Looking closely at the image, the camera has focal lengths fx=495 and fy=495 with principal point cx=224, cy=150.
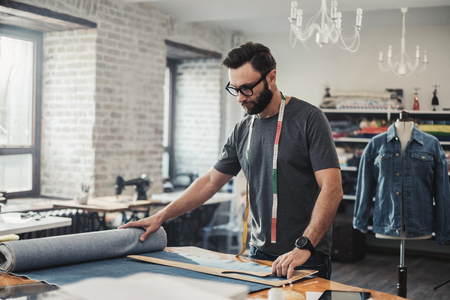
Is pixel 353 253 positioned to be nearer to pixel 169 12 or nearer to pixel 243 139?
pixel 169 12

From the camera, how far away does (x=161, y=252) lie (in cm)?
184

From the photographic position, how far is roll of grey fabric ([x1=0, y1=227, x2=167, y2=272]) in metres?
1.48

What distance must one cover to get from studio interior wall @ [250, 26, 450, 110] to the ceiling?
0.71ft

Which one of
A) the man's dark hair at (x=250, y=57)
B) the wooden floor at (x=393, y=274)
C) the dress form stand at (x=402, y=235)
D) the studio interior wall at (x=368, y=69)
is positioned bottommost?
the wooden floor at (x=393, y=274)

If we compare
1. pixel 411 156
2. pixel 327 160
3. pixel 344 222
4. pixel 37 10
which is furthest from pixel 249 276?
pixel 344 222

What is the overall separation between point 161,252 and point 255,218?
1.44ft

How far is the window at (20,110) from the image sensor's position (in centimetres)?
483

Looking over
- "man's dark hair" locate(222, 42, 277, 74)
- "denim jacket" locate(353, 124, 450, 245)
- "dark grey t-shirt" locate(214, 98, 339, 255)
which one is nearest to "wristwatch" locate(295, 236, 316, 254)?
"dark grey t-shirt" locate(214, 98, 339, 255)

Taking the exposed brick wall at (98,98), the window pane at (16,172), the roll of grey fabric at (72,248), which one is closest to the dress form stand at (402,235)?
the roll of grey fabric at (72,248)

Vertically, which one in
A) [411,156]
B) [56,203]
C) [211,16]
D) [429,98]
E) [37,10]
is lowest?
[56,203]

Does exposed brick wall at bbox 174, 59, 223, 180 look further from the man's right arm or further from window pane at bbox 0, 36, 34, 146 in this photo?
the man's right arm

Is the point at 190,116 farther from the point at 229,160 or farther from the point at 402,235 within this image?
the point at 229,160

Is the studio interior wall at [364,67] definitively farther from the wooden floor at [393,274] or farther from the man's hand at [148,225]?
the man's hand at [148,225]

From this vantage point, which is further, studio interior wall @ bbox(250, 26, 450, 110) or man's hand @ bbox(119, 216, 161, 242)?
studio interior wall @ bbox(250, 26, 450, 110)
